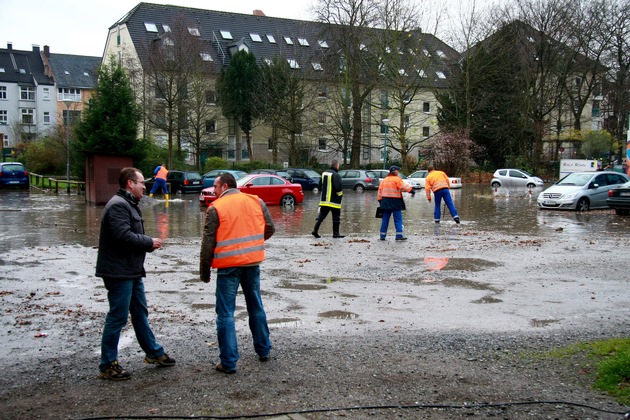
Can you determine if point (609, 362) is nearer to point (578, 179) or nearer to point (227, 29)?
point (578, 179)

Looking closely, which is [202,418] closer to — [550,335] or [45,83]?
[550,335]

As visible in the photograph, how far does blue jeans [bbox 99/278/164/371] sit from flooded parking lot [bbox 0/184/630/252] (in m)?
9.47

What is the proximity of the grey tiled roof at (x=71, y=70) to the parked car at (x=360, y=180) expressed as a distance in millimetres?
52312

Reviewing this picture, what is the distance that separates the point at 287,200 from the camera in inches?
1115

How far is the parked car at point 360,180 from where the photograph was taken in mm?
44375

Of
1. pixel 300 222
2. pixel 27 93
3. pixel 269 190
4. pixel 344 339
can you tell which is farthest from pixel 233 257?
pixel 27 93

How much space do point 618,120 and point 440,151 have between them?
1903 centimetres

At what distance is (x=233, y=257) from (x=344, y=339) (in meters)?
1.65

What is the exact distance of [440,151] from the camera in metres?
50.9

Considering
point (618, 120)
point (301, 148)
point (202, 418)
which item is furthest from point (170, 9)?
point (202, 418)

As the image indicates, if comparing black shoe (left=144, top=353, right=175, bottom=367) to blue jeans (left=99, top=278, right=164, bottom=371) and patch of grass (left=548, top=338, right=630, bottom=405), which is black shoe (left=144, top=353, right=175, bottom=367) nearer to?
blue jeans (left=99, top=278, right=164, bottom=371)

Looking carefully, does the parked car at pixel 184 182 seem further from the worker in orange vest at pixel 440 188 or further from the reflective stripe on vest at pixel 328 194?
the reflective stripe on vest at pixel 328 194

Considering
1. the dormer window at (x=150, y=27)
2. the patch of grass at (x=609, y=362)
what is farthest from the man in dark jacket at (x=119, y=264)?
the dormer window at (x=150, y=27)

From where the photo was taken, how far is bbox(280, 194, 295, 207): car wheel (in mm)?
28234
